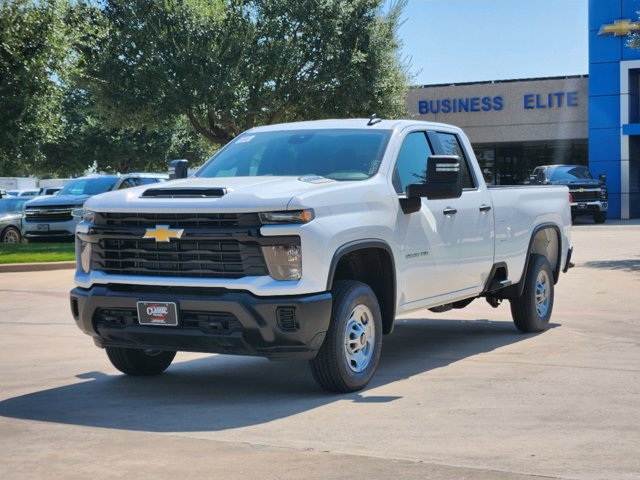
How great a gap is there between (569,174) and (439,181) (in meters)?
30.5

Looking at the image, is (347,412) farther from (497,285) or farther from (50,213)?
(50,213)

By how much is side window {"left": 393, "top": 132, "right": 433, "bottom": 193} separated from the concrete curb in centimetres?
1189

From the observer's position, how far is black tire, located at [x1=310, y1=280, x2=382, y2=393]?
754 cm

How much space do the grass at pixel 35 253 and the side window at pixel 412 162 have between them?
13.2 m

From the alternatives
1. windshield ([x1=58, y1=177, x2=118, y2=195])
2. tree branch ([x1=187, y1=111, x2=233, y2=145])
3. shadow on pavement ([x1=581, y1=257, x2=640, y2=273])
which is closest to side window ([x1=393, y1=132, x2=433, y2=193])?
shadow on pavement ([x1=581, y1=257, x2=640, y2=273])

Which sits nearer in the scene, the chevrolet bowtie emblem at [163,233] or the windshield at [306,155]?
the chevrolet bowtie emblem at [163,233]

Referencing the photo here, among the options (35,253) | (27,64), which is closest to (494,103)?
(27,64)

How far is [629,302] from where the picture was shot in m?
13.6

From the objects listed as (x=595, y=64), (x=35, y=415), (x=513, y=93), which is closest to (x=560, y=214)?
(x=35, y=415)

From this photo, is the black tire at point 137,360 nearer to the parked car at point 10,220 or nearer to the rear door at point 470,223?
the rear door at point 470,223

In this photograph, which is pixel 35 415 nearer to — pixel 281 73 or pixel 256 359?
pixel 256 359

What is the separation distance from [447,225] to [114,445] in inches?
153

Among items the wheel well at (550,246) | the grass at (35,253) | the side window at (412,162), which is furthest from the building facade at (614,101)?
the side window at (412,162)

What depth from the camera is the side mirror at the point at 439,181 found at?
845cm
